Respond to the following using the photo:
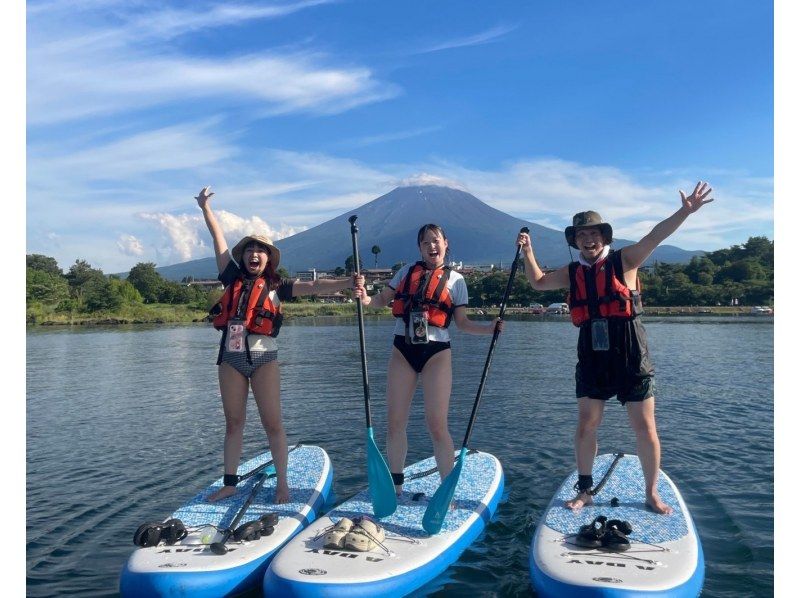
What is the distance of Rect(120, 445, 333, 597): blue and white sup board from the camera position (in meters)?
4.28

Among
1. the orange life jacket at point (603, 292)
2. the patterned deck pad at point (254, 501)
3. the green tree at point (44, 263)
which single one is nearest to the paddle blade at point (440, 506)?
the patterned deck pad at point (254, 501)

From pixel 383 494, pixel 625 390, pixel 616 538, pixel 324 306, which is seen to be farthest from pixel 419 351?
pixel 324 306

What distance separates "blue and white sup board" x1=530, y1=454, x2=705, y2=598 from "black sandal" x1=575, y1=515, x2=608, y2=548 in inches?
1.8

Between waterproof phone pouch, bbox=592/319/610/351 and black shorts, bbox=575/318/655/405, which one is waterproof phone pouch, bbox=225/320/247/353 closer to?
black shorts, bbox=575/318/655/405

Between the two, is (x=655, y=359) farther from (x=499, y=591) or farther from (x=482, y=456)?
(x=499, y=591)

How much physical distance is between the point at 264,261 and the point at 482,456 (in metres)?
3.54

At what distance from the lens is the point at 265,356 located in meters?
5.63

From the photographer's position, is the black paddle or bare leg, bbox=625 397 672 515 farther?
bare leg, bbox=625 397 672 515

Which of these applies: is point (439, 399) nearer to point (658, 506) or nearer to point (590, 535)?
point (590, 535)

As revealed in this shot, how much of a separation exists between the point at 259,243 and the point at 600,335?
316cm

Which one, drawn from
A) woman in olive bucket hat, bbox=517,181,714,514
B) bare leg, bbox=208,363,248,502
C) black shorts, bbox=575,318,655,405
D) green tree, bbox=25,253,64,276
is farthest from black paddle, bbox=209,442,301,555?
green tree, bbox=25,253,64,276

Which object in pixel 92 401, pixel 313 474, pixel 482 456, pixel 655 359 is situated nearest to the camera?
pixel 313 474

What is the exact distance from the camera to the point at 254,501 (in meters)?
5.80

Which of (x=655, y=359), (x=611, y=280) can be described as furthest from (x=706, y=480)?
(x=655, y=359)
